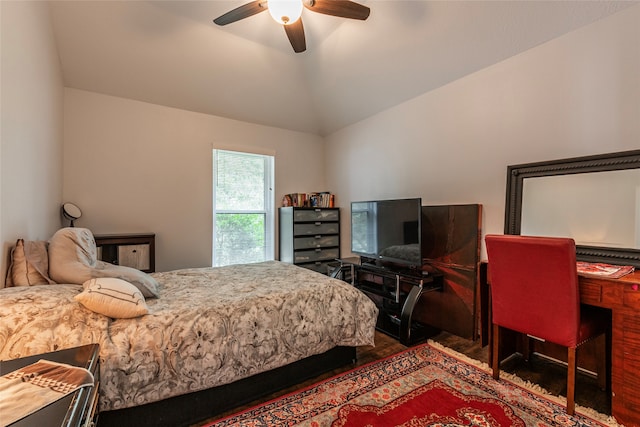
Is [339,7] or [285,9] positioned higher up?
[339,7]

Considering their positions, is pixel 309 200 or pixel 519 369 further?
pixel 309 200

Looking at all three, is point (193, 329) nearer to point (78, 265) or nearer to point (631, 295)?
point (78, 265)

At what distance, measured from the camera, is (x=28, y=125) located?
1930mm

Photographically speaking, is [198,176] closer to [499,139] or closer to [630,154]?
[499,139]

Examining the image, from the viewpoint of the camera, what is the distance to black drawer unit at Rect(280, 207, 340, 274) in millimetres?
4109

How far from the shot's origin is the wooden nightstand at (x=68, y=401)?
754mm

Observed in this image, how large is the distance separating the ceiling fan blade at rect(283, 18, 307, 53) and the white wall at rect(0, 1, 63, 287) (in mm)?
1617

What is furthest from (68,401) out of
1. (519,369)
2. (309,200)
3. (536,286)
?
(309,200)

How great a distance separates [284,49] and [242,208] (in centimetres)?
216

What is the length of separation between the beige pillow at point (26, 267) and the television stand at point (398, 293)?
8.46ft

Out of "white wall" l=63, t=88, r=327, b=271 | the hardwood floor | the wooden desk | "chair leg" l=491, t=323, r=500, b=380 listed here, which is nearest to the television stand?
the hardwood floor

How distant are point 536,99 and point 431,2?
46.5 inches

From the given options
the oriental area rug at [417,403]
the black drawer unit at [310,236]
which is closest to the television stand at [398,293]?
the oriental area rug at [417,403]

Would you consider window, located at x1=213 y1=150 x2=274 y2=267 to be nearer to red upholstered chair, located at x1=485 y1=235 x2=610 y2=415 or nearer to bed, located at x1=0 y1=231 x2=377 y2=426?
bed, located at x1=0 y1=231 x2=377 y2=426
